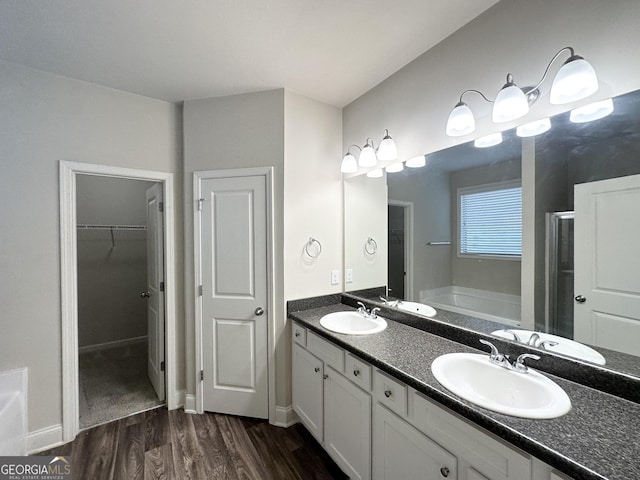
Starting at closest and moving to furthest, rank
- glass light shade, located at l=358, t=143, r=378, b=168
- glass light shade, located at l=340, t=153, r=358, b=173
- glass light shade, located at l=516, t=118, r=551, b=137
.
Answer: glass light shade, located at l=516, t=118, r=551, b=137 < glass light shade, located at l=358, t=143, r=378, b=168 < glass light shade, located at l=340, t=153, r=358, b=173

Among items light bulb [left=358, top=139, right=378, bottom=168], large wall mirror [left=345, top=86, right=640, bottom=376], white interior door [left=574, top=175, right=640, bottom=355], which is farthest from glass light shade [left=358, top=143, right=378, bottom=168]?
white interior door [left=574, top=175, right=640, bottom=355]

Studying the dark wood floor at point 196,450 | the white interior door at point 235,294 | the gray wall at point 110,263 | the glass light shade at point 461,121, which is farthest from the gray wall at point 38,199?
the glass light shade at point 461,121

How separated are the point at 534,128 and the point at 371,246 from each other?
1.32 metres

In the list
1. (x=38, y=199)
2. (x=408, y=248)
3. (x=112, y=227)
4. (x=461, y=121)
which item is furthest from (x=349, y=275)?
(x=112, y=227)

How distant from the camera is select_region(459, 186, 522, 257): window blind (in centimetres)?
145

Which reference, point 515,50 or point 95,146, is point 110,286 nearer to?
point 95,146

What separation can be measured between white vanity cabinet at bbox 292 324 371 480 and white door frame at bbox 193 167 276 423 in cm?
19

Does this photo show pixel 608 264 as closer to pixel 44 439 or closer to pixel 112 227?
pixel 44 439

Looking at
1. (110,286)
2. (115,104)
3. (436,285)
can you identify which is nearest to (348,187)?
(436,285)

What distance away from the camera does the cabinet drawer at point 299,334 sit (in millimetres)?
1972

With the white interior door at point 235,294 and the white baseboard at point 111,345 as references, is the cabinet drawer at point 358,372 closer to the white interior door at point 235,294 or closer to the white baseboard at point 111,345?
the white interior door at point 235,294

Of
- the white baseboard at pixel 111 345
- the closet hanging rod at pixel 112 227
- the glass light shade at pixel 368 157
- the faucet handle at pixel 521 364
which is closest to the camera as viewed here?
the faucet handle at pixel 521 364

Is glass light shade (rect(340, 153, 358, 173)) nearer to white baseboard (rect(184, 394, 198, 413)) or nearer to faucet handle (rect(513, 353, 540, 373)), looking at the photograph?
faucet handle (rect(513, 353, 540, 373))

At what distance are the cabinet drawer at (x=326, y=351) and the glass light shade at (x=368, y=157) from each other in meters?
1.32
